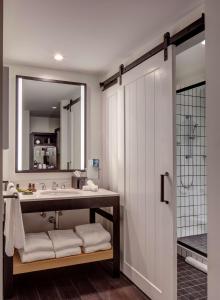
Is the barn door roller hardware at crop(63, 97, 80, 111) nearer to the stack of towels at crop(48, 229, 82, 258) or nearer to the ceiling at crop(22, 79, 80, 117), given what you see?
the ceiling at crop(22, 79, 80, 117)

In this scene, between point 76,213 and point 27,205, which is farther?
point 76,213

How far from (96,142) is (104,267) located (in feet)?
4.99

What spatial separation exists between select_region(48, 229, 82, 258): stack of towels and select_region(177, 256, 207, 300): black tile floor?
1072 millimetres

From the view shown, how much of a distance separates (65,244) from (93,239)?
0.99ft

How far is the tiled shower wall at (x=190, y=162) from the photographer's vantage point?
3.62 m

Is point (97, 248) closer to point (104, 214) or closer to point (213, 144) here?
point (104, 214)

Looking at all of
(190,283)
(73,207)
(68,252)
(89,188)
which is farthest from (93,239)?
(190,283)

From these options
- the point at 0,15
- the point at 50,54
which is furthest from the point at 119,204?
the point at 0,15

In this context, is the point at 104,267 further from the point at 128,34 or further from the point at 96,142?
the point at 128,34

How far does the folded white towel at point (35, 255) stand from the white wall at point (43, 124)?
136cm

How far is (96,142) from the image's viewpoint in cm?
349

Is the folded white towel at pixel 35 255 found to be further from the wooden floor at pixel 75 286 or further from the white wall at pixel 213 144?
the white wall at pixel 213 144

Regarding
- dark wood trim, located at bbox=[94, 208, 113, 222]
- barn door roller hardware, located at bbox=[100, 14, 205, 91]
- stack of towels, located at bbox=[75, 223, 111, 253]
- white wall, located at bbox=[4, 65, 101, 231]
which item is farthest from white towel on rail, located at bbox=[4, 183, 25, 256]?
barn door roller hardware, located at bbox=[100, 14, 205, 91]

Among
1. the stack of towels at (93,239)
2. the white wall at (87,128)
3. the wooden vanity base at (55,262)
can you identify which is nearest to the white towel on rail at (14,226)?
the wooden vanity base at (55,262)
